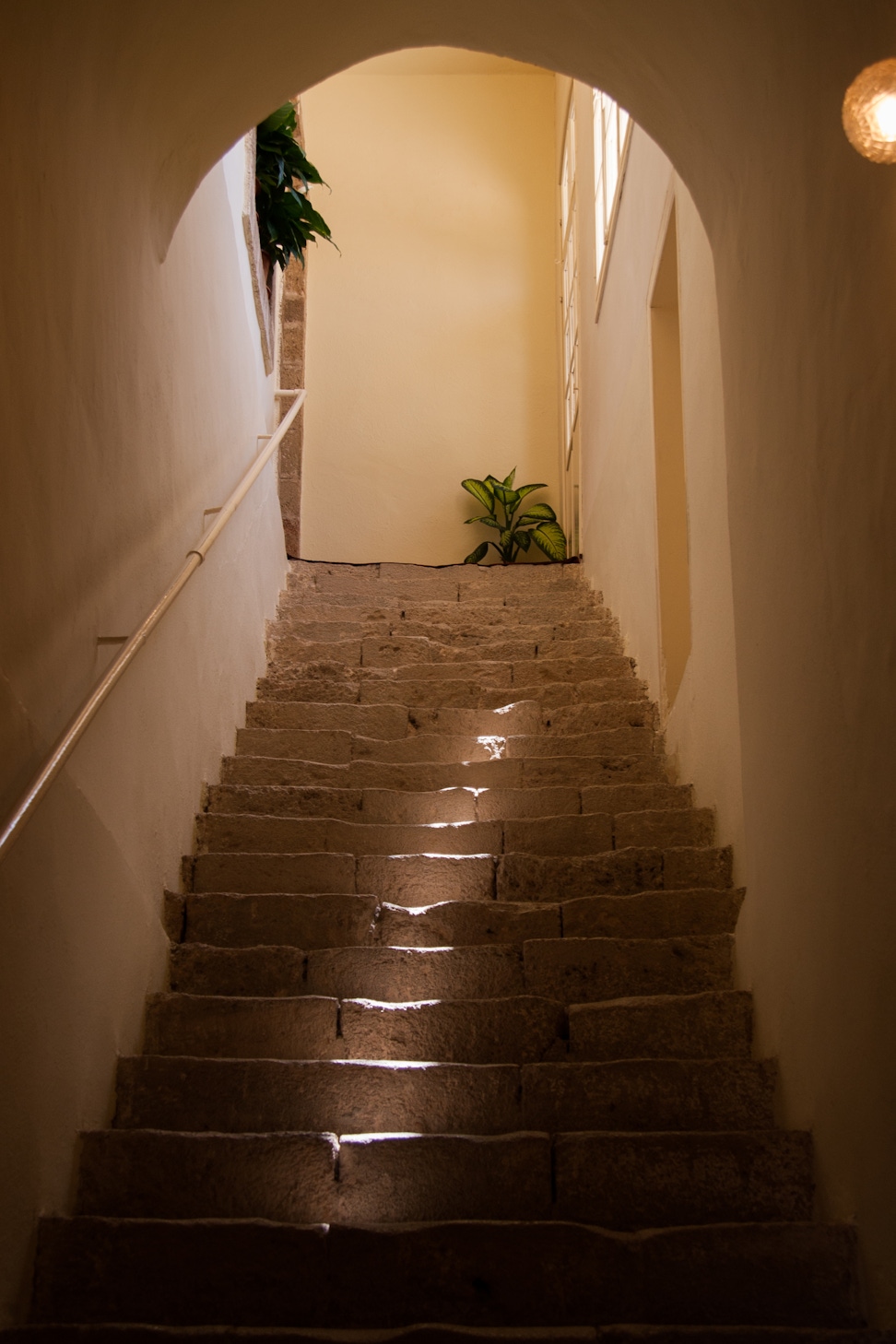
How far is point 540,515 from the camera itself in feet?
25.3

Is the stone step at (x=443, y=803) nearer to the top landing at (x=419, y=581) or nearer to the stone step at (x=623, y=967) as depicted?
the stone step at (x=623, y=967)

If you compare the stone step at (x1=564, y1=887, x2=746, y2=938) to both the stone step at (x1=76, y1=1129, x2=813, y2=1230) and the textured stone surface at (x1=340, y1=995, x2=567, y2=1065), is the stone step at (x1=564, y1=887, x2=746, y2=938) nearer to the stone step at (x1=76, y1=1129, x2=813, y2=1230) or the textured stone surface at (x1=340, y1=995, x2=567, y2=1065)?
the textured stone surface at (x1=340, y1=995, x2=567, y2=1065)

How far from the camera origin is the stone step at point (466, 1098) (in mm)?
2385

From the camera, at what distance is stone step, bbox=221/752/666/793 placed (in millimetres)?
3760

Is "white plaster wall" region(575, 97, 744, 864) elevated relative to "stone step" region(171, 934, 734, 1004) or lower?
elevated

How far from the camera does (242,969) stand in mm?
2844

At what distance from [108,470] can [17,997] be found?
1.19m

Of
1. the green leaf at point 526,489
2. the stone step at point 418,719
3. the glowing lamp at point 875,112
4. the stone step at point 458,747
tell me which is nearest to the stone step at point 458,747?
the stone step at point 458,747

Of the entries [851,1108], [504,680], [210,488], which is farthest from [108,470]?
[504,680]

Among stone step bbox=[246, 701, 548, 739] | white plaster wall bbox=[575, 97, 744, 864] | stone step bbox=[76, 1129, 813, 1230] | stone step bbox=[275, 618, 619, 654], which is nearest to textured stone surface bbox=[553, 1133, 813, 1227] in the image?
stone step bbox=[76, 1129, 813, 1230]

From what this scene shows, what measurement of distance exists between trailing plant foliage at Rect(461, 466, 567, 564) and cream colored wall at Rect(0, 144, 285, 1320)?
3.87 meters

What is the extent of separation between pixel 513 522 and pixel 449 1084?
572cm

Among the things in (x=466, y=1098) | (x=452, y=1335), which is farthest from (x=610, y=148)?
(x=452, y=1335)

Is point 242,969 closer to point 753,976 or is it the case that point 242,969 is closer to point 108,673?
point 108,673
